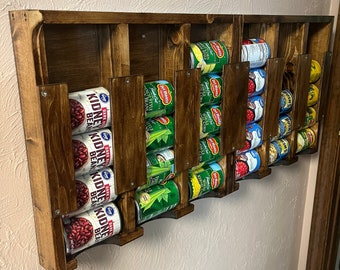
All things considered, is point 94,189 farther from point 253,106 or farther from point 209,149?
point 253,106

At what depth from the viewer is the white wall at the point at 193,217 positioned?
2.49ft

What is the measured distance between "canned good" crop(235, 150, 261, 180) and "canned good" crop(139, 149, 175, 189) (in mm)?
289

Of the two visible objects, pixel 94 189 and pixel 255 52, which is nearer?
pixel 94 189

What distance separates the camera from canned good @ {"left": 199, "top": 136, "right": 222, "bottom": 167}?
1052mm

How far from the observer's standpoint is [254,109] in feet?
3.85

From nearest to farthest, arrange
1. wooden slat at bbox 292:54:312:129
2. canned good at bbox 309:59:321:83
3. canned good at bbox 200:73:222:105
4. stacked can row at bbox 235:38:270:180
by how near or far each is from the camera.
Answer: canned good at bbox 200:73:222:105 → stacked can row at bbox 235:38:270:180 → wooden slat at bbox 292:54:312:129 → canned good at bbox 309:59:321:83

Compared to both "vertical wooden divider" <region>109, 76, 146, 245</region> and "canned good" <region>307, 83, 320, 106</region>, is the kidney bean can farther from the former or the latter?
"canned good" <region>307, 83, 320, 106</region>

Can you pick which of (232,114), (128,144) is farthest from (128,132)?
(232,114)

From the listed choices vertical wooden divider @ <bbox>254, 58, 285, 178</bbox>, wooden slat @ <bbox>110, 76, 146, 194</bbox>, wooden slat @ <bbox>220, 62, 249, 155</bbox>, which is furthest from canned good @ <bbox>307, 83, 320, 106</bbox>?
wooden slat @ <bbox>110, 76, 146, 194</bbox>

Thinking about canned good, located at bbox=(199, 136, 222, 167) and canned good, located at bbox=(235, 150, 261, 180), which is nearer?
canned good, located at bbox=(199, 136, 222, 167)

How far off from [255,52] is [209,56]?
205mm

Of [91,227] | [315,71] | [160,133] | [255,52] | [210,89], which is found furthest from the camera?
[315,71]

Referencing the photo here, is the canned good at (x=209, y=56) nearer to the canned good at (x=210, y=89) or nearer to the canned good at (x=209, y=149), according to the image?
the canned good at (x=210, y=89)

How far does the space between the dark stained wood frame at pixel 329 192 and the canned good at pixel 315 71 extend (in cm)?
13
